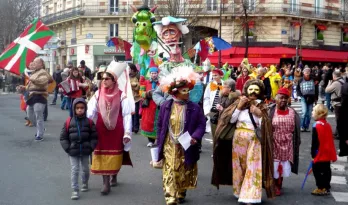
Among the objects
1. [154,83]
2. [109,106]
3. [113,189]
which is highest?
[154,83]

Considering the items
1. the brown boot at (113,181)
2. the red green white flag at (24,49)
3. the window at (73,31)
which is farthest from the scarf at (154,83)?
the window at (73,31)

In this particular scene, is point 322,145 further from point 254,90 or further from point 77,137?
point 77,137

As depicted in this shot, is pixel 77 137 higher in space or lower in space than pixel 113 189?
higher

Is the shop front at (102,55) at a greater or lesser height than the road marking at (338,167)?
greater

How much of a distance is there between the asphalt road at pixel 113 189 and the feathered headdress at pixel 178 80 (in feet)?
5.11

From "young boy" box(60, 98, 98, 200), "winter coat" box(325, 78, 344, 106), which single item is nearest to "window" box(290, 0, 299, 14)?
"winter coat" box(325, 78, 344, 106)

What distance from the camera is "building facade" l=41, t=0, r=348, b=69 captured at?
1588 inches

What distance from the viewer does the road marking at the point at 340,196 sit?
7453 millimetres

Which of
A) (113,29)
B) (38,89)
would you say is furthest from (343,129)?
(113,29)

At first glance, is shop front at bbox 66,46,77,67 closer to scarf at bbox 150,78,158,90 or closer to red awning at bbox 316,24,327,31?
red awning at bbox 316,24,327,31

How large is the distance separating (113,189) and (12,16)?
38182mm

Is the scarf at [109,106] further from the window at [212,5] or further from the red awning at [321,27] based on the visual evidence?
the red awning at [321,27]

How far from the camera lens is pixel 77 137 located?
7.05 m

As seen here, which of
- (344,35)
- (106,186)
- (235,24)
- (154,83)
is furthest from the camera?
(344,35)
